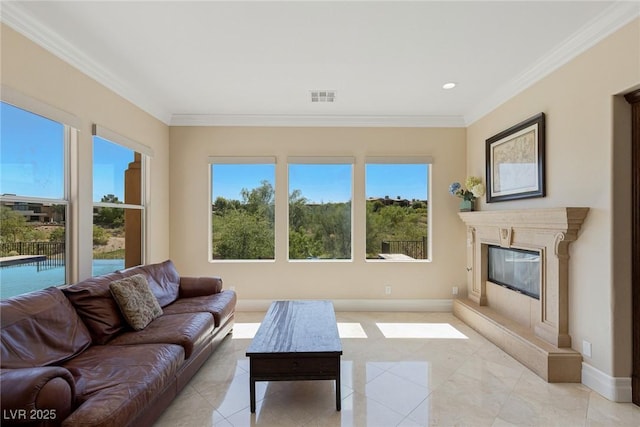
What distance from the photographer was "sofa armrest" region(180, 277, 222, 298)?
3.46m

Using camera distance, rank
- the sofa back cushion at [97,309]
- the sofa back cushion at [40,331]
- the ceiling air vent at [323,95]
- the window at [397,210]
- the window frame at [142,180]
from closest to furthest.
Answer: the sofa back cushion at [40,331], the sofa back cushion at [97,309], the window frame at [142,180], the ceiling air vent at [323,95], the window at [397,210]

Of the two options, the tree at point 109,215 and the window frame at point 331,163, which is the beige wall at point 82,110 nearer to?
the tree at point 109,215

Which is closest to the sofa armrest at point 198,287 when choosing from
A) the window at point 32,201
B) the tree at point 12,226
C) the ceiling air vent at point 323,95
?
the window at point 32,201

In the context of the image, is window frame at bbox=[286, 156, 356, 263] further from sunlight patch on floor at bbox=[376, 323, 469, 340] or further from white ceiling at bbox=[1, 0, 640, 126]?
sunlight patch on floor at bbox=[376, 323, 469, 340]

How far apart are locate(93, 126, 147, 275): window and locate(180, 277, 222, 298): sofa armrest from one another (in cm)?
73

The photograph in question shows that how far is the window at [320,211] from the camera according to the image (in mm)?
4438

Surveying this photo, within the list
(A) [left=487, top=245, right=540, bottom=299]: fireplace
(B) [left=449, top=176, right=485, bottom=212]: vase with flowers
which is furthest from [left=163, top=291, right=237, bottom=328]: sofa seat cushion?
(B) [left=449, top=176, right=485, bottom=212]: vase with flowers

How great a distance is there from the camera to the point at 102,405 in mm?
1481

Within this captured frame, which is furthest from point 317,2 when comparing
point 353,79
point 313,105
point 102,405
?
point 102,405

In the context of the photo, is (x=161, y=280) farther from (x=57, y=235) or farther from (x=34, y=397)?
(x=34, y=397)

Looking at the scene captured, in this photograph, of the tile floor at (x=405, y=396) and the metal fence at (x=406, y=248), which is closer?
the tile floor at (x=405, y=396)

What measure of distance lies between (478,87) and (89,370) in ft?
14.4

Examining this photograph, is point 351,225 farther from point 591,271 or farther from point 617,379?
point 617,379

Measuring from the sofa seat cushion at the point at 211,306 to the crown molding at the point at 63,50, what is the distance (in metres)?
2.42
